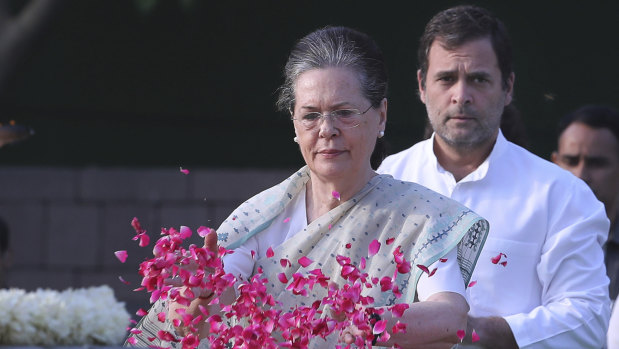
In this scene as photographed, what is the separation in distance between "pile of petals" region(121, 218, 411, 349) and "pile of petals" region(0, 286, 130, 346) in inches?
16.4

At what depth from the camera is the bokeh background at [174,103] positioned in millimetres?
8125

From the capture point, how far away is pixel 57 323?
3.18 meters

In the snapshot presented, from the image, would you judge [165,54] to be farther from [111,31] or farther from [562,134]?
[562,134]

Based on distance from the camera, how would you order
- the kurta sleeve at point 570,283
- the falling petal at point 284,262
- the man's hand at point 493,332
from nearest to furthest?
1. the falling petal at point 284,262
2. the man's hand at point 493,332
3. the kurta sleeve at point 570,283

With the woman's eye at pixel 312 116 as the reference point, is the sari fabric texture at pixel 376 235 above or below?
below

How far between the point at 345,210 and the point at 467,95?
3.88 ft

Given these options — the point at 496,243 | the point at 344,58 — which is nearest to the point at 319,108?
the point at 344,58

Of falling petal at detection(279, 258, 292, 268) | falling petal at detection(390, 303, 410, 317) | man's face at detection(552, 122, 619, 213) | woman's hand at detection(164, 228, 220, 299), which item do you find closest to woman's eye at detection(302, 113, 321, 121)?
falling petal at detection(279, 258, 292, 268)

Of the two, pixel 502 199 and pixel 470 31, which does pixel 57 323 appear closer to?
pixel 502 199

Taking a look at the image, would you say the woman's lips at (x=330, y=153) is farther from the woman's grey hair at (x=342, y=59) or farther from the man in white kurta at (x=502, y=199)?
the man in white kurta at (x=502, y=199)

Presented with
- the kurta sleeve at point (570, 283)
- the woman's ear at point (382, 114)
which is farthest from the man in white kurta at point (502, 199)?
the woman's ear at point (382, 114)

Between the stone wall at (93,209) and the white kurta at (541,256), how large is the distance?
4059 mm

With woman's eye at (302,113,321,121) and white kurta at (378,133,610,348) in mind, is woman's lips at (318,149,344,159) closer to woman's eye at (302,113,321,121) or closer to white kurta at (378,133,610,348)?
woman's eye at (302,113,321,121)

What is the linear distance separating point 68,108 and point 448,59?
4614 mm
